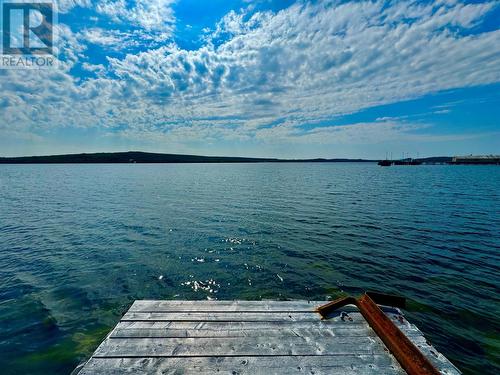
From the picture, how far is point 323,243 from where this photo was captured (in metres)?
16.8

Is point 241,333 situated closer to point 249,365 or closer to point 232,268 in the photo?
point 249,365

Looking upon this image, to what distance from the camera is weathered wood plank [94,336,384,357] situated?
4758 millimetres

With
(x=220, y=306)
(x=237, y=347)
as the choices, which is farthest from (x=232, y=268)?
(x=237, y=347)

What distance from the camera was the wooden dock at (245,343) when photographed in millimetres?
4438

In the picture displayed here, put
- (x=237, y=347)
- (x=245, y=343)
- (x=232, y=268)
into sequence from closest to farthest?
(x=237, y=347) → (x=245, y=343) → (x=232, y=268)

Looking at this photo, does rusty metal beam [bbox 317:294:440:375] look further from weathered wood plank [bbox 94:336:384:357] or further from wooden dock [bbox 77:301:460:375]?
weathered wood plank [bbox 94:336:384:357]

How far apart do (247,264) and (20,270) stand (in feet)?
37.9

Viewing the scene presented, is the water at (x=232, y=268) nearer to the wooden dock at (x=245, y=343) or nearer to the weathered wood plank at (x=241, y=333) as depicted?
the weathered wood plank at (x=241, y=333)

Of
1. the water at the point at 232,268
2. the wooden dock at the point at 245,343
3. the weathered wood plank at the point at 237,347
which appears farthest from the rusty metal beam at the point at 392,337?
the water at the point at 232,268

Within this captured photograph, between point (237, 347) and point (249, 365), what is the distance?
1.71 feet

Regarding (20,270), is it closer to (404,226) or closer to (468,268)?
(468,268)

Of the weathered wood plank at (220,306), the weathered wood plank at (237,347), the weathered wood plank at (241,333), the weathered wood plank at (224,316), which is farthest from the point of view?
the weathered wood plank at (220,306)

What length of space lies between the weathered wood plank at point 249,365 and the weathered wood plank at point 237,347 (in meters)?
0.12

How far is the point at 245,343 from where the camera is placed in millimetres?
5078
